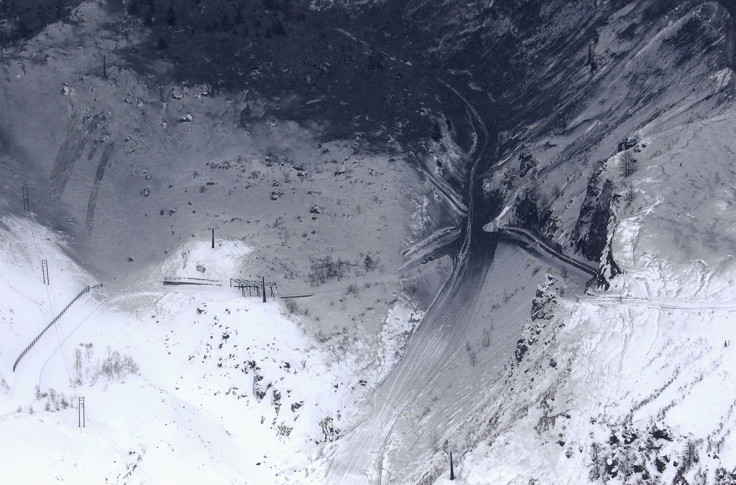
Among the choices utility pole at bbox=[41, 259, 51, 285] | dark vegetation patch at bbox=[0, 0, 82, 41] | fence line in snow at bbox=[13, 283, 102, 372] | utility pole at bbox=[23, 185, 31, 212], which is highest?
dark vegetation patch at bbox=[0, 0, 82, 41]

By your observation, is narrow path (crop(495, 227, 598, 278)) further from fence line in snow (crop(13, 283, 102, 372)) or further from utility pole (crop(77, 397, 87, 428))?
utility pole (crop(77, 397, 87, 428))

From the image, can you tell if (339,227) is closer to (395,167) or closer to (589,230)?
(395,167)

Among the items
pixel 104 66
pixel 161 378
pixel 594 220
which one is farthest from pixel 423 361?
pixel 104 66

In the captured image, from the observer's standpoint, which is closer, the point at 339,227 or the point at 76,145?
the point at 339,227

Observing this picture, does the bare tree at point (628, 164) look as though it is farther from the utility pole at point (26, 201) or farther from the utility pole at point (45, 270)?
the utility pole at point (26, 201)

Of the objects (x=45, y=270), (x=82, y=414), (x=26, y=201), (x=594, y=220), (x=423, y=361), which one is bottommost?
(x=423, y=361)

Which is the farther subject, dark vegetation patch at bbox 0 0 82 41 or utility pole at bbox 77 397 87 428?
dark vegetation patch at bbox 0 0 82 41

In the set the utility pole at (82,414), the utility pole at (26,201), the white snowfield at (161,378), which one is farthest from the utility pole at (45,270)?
the utility pole at (82,414)

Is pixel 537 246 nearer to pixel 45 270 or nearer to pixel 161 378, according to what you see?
pixel 161 378

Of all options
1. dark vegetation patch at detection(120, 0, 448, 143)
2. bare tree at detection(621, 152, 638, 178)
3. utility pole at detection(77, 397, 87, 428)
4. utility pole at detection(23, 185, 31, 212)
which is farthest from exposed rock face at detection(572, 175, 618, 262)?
utility pole at detection(23, 185, 31, 212)

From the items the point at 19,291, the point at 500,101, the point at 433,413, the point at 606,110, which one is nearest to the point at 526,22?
the point at 500,101

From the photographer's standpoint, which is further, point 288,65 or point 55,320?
point 288,65
